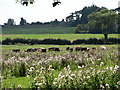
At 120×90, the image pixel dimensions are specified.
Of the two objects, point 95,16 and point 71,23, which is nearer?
point 95,16

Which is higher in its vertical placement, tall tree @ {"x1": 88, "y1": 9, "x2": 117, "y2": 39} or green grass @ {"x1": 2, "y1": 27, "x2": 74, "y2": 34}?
tall tree @ {"x1": 88, "y1": 9, "x2": 117, "y2": 39}

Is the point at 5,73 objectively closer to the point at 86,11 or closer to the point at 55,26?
the point at 86,11

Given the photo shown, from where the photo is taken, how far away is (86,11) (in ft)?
320

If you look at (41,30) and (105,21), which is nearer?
(105,21)

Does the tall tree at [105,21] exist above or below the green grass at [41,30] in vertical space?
above

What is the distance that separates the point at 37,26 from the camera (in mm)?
114688

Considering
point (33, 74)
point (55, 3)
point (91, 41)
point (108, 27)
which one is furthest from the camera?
point (108, 27)

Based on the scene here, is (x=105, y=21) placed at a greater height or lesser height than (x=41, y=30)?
greater

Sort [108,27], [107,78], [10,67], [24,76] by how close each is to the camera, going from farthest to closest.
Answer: [108,27], [10,67], [24,76], [107,78]

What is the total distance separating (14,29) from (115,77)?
104 m

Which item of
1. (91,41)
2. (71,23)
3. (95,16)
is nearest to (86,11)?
(71,23)

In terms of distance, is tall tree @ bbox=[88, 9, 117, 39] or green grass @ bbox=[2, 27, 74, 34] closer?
tall tree @ bbox=[88, 9, 117, 39]

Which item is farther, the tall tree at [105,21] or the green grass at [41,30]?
the green grass at [41,30]

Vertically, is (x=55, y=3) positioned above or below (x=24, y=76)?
above
